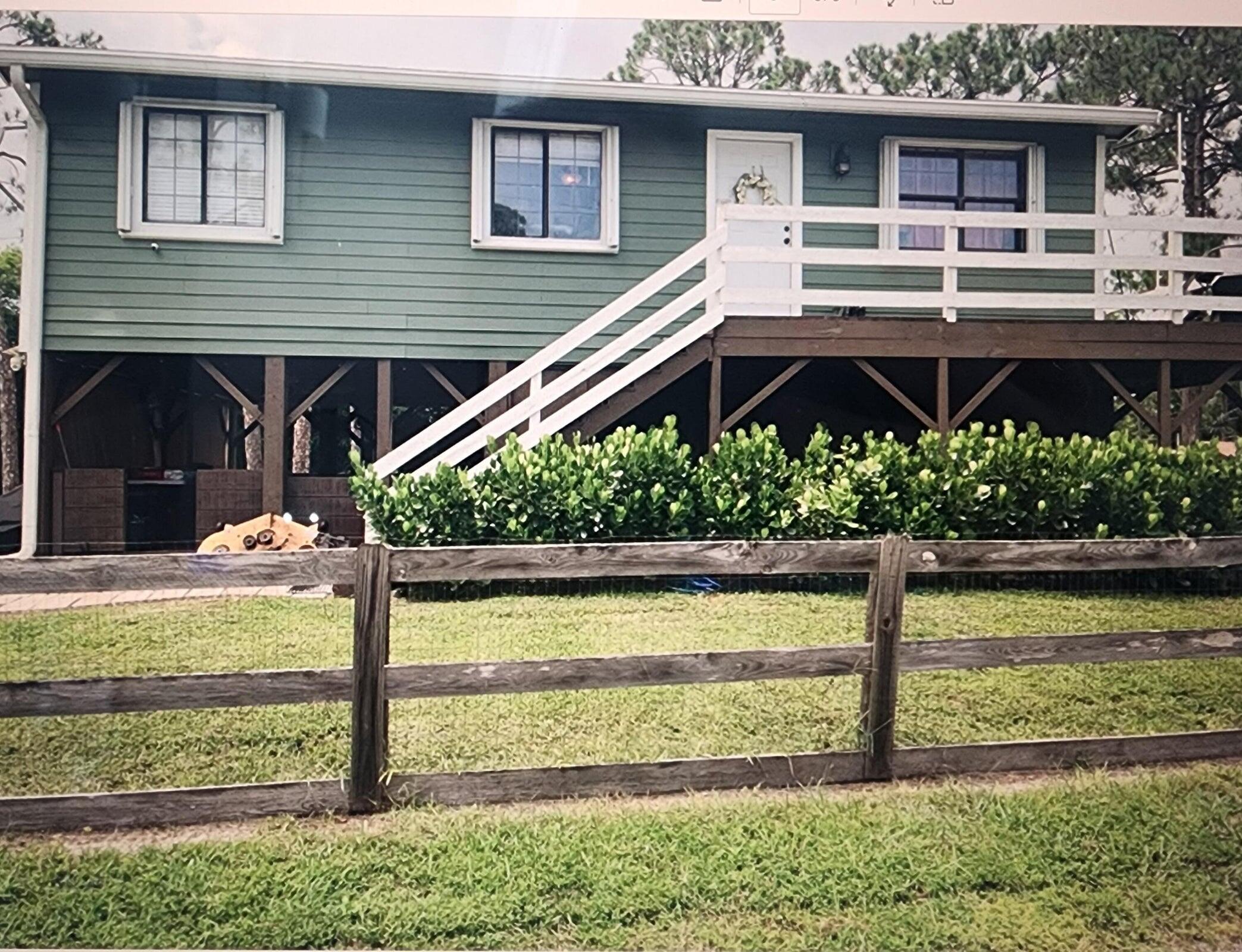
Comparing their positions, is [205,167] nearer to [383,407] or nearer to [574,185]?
[383,407]

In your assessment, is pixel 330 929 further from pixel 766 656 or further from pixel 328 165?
pixel 328 165

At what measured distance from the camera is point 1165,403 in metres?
1.71

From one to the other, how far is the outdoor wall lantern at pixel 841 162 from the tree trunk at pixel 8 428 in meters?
1.60

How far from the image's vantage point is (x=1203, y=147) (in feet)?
5.75

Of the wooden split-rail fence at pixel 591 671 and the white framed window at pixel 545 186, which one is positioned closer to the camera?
the wooden split-rail fence at pixel 591 671

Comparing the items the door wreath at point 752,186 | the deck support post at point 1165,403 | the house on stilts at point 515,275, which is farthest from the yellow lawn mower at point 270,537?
the deck support post at point 1165,403

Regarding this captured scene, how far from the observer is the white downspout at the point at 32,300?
61.6 inches

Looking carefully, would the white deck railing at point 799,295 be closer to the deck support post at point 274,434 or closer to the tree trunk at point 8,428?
the deck support post at point 274,434

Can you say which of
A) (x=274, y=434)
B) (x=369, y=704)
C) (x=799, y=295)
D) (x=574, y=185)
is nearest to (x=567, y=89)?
(x=574, y=185)

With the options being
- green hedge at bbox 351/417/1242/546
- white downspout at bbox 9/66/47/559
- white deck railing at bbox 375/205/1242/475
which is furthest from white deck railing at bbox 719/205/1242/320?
white downspout at bbox 9/66/47/559

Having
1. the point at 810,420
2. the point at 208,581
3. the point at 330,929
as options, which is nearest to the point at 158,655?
the point at 208,581

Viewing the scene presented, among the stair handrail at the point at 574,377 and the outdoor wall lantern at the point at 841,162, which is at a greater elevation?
the outdoor wall lantern at the point at 841,162

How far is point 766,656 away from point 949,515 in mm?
485

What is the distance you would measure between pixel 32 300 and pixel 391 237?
0.66 m
